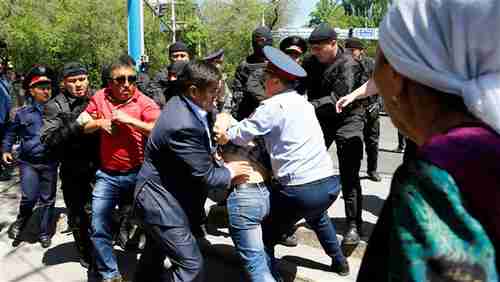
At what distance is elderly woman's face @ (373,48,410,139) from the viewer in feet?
3.54

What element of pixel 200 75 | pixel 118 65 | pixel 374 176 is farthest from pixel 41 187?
pixel 374 176

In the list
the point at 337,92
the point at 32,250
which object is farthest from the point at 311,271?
the point at 32,250

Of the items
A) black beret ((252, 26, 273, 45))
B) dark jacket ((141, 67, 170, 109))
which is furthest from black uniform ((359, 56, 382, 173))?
dark jacket ((141, 67, 170, 109))

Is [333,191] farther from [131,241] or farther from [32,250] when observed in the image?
[32,250]

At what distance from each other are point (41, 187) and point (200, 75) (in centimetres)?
248

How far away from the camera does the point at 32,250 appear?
15.0ft

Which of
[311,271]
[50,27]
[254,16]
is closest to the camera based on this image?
[311,271]

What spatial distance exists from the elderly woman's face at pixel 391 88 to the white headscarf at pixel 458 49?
0.08 metres

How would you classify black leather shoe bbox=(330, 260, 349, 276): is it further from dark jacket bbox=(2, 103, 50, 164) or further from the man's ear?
dark jacket bbox=(2, 103, 50, 164)

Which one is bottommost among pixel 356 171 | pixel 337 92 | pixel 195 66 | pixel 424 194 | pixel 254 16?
pixel 254 16

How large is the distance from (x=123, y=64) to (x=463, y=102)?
9.59 ft

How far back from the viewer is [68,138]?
12.0 ft

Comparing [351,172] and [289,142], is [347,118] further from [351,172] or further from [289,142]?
[289,142]

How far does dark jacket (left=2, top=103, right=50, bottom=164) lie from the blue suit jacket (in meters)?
1.96
